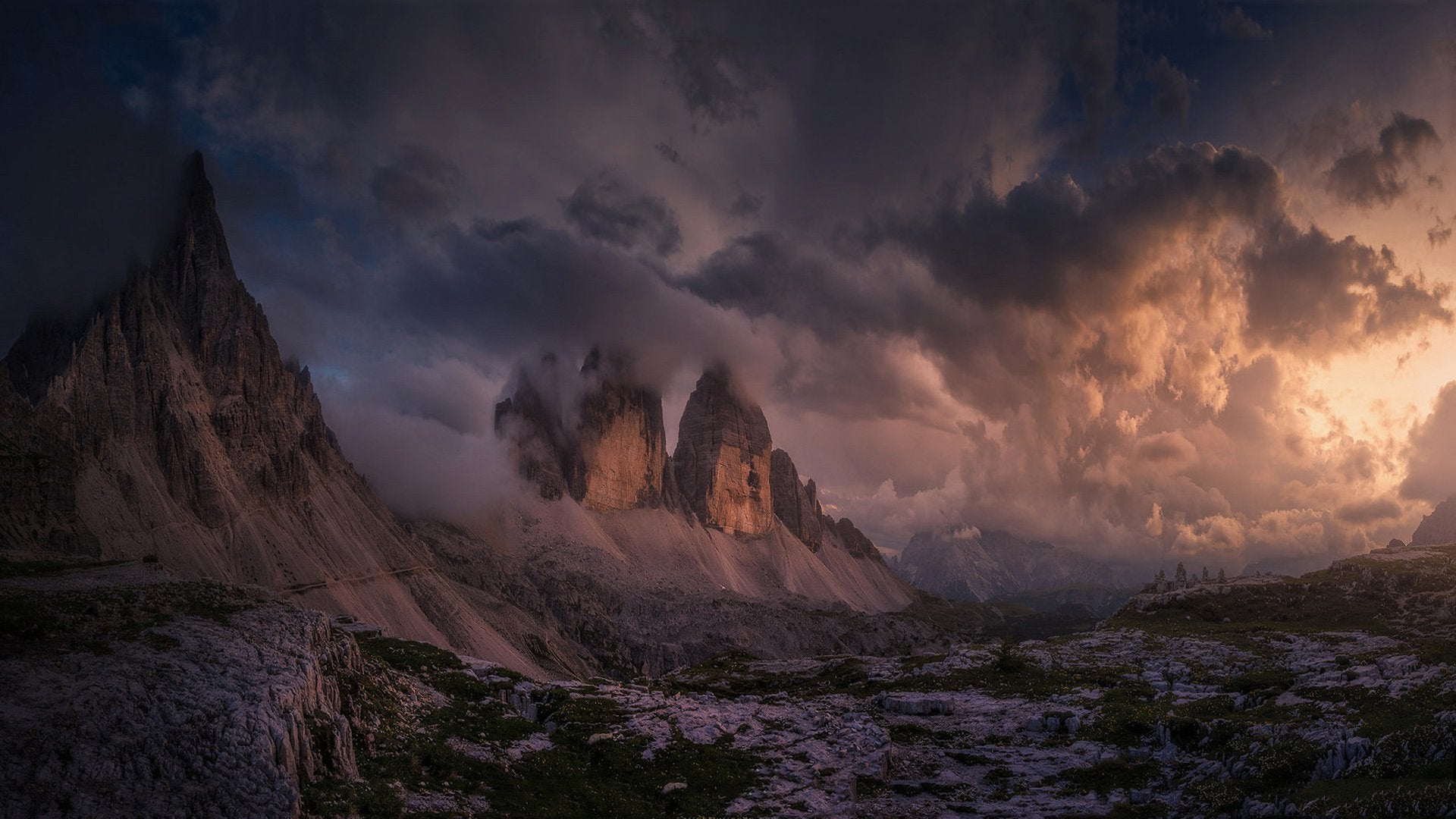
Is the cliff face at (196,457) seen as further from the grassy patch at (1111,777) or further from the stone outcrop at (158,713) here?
the grassy patch at (1111,777)

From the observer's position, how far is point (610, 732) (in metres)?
42.5

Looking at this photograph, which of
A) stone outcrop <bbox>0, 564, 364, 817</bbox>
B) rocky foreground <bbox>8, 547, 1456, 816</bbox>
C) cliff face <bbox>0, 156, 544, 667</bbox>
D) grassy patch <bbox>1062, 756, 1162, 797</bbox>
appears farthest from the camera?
cliff face <bbox>0, 156, 544, 667</bbox>

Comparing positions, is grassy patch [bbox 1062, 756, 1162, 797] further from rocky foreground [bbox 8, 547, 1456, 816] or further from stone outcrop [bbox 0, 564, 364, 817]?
stone outcrop [bbox 0, 564, 364, 817]

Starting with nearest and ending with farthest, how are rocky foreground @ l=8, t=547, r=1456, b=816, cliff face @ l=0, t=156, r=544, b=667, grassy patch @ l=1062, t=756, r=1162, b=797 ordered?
rocky foreground @ l=8, t=547, r=1456, b=816
grassy patch @ l=1062, t=756, r=1162, b=797
cliff face @ l=0, t=156, r=544, b=667

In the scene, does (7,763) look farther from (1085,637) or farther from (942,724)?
(1085,637)

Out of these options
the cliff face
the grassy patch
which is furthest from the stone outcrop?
the cliff face

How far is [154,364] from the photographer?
142 metres

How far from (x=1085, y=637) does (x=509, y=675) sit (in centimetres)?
8131

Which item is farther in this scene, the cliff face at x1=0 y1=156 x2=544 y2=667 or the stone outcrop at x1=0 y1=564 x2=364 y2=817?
the cliff face at x1=0 y1=156 x2=544 y2=667

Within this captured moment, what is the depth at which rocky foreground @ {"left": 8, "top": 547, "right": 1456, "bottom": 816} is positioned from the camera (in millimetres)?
22531

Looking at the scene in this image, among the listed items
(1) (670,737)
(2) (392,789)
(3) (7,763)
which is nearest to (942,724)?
(1) (670,737)

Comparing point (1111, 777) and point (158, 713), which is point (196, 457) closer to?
point (158, 713)

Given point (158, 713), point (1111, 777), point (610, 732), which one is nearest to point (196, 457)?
point (610, 732)

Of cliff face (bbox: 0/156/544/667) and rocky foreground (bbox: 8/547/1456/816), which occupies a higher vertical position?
cliff face (bbox: 0/156/544/667)
